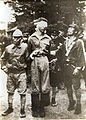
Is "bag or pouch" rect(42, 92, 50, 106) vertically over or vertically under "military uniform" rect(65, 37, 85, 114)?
under

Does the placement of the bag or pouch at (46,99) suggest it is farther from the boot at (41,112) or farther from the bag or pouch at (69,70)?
the bag or pouch at (69,70)

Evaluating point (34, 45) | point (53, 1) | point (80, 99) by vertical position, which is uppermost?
point (53, 1)

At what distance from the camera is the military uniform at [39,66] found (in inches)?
77.8

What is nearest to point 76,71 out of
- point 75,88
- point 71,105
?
point 75,88

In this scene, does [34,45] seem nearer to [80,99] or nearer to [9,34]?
[9,34]

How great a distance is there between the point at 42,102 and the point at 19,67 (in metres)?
0.30

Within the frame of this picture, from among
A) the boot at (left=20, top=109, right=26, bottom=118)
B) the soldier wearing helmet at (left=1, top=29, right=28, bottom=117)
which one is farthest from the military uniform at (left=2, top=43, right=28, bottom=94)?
the boot at (left=20, top=109, right=26, bottom=118)

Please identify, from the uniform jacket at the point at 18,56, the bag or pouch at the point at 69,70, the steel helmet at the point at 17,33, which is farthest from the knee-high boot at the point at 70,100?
the steel helmet at the point at 17,33

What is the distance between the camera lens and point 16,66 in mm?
1973

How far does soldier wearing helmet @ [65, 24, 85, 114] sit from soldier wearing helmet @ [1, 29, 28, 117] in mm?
308

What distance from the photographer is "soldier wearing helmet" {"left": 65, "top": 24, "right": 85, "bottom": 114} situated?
6.57 feet

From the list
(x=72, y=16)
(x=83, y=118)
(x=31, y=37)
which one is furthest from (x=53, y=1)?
(x=83, y=118)

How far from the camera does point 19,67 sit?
197 cm

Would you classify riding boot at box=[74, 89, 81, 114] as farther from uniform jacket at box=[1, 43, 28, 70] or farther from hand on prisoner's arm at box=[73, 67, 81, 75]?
uniform jacket at box=[1, 43, 28, 70]
